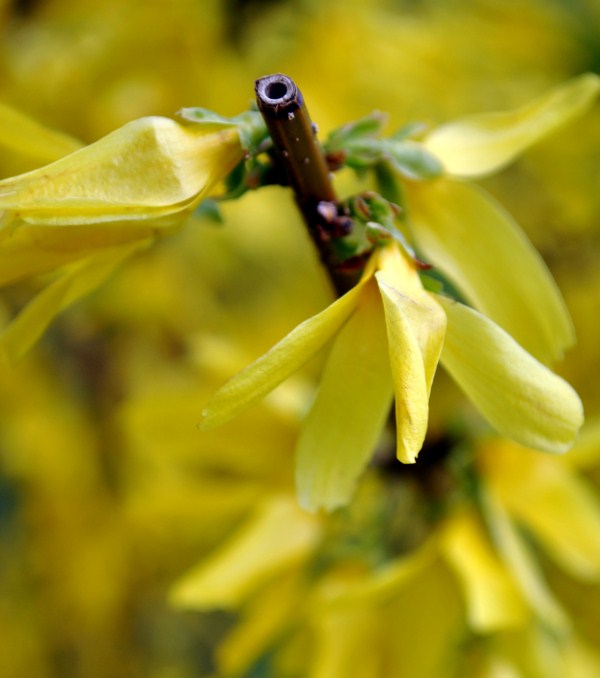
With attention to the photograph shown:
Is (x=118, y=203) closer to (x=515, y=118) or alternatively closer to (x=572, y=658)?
(x=515, y=118)

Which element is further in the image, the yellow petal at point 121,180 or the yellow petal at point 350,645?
the yellow petal at point 350,645

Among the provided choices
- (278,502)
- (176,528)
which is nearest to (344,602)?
(278,502)

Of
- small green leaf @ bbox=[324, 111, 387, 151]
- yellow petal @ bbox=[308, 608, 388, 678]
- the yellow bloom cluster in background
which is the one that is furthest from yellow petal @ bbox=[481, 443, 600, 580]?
small green leaf @ bbox=[324, 111, 387, 151]

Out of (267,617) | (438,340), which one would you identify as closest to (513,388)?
(438,340)

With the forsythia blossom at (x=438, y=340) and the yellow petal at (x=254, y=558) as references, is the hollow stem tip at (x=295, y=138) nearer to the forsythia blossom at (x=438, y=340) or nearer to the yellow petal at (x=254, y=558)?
the forsythia blossom at (x=438, y=340)

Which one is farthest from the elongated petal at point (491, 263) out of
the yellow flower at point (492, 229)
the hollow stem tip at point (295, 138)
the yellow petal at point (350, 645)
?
the yellow petal at point (350, 645)

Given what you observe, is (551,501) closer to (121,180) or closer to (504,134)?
(504,134)

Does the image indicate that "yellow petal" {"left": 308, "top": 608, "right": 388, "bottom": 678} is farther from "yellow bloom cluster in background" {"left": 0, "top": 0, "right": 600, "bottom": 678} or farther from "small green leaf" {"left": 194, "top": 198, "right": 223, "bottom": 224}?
"small green leaf" {"left": 194, "top": 198, "right": 223, "bottom": 224}
